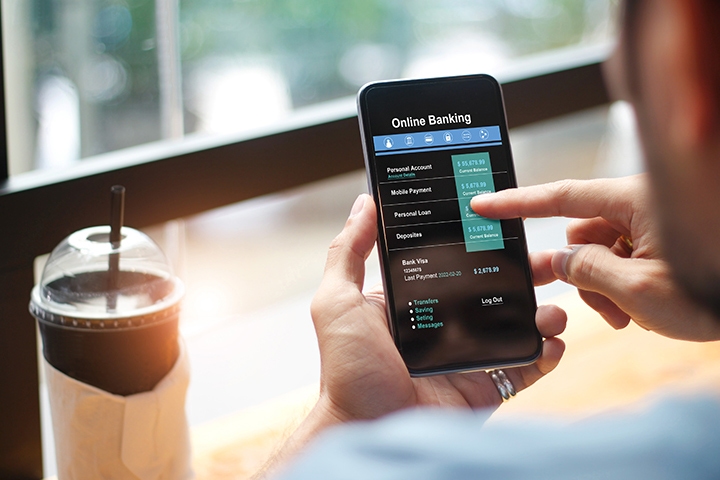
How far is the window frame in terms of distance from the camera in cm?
85

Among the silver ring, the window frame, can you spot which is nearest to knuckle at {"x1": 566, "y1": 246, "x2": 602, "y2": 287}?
the silver ring

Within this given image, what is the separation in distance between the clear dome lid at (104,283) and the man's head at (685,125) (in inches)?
22.7

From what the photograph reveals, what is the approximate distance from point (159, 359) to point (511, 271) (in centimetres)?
41

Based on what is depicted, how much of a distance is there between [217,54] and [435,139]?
3.44 ft

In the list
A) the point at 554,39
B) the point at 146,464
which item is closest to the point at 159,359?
the point at 146,464

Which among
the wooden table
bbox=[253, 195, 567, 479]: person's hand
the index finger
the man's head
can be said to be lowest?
the wooden table

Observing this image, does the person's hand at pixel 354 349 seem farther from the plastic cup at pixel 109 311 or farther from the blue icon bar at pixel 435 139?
the plastic cup at pixel 109 311

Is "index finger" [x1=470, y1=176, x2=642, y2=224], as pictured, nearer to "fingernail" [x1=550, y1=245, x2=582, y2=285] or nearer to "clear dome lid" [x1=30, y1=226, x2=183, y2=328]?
"fingernail" [x1=550, y1=245, x2=582, y2=285]

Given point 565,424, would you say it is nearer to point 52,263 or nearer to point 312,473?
point 312,473

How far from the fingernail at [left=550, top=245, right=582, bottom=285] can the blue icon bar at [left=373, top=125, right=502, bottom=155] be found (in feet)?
0.48

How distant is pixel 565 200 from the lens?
73 centimetres

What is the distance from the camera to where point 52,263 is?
0.79 metres

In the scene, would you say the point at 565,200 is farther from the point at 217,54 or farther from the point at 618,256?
the point at 217,54

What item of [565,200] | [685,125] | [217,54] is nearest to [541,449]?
[685,125]
